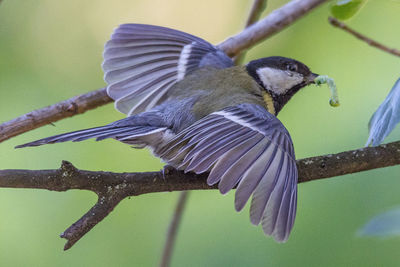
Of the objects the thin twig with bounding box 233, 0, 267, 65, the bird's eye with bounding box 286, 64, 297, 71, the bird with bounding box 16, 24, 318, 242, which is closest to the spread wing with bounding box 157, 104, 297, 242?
the bird with bounding box 16, 24, 318, 242

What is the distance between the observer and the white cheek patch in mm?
2840

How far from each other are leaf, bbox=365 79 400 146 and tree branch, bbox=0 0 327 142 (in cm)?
103

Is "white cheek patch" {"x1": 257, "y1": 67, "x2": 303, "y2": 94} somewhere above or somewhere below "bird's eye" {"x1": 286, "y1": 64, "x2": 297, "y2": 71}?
below

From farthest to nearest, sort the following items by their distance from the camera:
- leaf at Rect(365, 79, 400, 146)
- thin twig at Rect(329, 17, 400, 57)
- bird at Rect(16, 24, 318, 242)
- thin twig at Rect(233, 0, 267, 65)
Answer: thin twig at Rect(233, 0, 267, 65) → thin twig at Rect(329, 17, 400, 57) → bird at Rect(16, 24, 318, 242) → leaf at Rect(365, 79, 400, 146)

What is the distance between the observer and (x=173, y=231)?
2701 millimetres

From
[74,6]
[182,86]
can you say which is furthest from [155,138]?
[74,6]

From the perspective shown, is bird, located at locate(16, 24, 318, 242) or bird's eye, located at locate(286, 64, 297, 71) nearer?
bird, located at locate(16, 24, 318, 242)

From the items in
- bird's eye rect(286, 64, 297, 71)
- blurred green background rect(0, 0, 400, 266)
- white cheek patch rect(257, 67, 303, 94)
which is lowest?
blurred green background rect(0, 0, 400, 266)

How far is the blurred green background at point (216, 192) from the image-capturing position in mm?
3084

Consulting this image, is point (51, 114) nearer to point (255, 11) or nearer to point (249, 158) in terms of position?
point (249, 158)

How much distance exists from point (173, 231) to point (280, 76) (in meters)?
0.93

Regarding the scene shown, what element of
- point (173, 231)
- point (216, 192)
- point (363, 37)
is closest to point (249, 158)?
point (363, 37)

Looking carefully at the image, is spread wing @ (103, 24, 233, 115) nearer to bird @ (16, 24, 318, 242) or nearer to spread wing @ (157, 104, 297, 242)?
bird @ (16, 24, 318, 242)

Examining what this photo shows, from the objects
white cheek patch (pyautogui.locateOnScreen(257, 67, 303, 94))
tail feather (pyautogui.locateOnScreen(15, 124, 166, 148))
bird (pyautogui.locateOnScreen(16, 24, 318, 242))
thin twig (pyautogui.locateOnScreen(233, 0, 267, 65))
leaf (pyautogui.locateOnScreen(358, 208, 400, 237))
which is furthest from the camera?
thin twig (pyautogui.locateOnScreen(233, 0, 267, 65))
